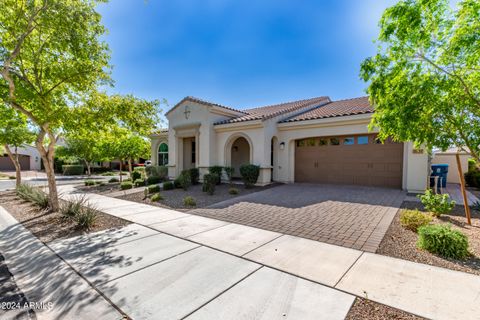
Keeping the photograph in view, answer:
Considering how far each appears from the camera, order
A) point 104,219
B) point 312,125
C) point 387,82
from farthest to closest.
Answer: point 312,125 → point 104,219 → point 387,82

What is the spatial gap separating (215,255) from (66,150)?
102 ft

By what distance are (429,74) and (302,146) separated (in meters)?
9.82

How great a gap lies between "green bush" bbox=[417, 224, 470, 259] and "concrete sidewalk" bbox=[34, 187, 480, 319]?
2.38 feet

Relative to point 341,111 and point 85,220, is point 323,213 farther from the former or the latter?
point 341,111

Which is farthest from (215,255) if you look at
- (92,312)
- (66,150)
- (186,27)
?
(66,150)

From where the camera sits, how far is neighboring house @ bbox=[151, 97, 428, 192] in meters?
11.4

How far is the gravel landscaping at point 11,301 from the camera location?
107 inches

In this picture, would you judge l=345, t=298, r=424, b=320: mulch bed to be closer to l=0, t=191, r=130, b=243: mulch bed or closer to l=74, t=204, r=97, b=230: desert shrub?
l=0, t=191, r=130, b=243: mulch bed

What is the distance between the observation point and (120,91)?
8.73 meters

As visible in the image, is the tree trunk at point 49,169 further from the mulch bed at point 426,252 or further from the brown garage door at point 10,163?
the brown garage door at point 10,163

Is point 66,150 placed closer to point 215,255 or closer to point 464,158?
point 215,255

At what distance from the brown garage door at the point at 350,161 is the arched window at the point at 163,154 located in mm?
11705

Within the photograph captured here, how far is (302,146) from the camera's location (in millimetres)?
14141

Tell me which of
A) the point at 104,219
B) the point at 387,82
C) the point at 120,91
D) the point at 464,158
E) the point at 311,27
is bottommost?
the point at 104,219
